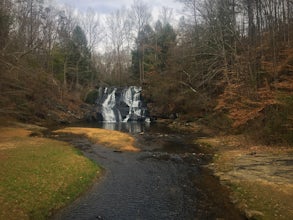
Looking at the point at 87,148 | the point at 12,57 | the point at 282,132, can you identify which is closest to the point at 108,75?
the point at 12,57

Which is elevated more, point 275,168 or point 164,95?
point 164,95

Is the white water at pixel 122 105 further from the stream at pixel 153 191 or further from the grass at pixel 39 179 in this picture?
the grass at pixel 39 179

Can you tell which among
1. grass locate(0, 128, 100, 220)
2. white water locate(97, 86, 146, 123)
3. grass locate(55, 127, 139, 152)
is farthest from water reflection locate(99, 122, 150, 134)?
grass locate(0, 128, 100, 220)

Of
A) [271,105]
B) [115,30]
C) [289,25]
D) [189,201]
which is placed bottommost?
[189,201]

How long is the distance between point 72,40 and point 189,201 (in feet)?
169

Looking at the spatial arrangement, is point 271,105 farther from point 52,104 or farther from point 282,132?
point 52,104

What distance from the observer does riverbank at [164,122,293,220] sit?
981 cm

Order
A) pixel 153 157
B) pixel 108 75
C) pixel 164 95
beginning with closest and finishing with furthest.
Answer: pixel 153 157
pixel 164 95
pixel 108 75

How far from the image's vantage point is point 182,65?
37812 millimetres

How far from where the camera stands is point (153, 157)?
1830cm

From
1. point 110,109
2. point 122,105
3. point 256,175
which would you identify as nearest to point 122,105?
point 122,105

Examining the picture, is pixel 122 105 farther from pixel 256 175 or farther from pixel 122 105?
pixel 256 175

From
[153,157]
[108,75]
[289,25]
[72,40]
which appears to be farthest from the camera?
[108,75]

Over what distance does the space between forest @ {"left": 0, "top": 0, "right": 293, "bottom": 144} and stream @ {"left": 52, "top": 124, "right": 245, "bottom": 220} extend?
22.2 ft
